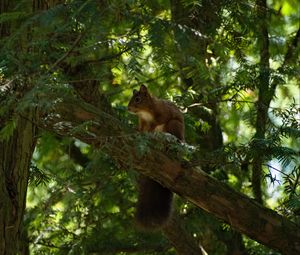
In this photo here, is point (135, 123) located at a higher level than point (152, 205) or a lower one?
higher

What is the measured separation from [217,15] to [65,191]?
6.73 ft

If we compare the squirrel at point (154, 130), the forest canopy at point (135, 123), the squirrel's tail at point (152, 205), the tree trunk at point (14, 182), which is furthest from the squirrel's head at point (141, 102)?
the tree trunk at point (14, 182)

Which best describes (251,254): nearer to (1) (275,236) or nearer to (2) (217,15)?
(1) (275,236)

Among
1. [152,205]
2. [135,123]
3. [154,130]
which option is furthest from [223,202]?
[135,123]

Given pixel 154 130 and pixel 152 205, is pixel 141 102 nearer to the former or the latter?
pixel 154 130

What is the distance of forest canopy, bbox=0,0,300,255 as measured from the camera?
275 cm

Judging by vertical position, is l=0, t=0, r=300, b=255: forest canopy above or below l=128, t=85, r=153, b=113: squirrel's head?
below

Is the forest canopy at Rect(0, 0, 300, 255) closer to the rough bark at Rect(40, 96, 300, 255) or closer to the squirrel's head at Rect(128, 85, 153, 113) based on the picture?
the rough bark at Rect(40, 96, 300, 255)

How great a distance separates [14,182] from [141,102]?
199cm

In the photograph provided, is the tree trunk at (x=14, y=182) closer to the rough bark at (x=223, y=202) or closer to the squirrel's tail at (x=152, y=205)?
the rough bark at (x=223, y=202)

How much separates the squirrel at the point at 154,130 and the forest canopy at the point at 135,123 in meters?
0.14

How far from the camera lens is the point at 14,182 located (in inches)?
140

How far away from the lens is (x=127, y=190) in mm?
5555

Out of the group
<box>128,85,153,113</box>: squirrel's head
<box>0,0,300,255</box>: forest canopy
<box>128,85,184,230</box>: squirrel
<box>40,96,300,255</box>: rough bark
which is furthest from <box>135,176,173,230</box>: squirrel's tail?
<box>128,85,153,113</box>: squirrel's head
